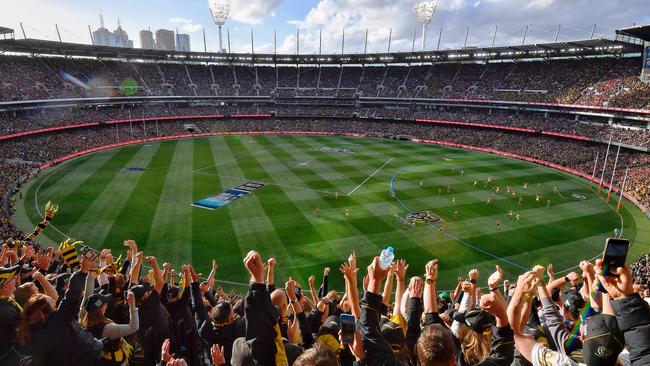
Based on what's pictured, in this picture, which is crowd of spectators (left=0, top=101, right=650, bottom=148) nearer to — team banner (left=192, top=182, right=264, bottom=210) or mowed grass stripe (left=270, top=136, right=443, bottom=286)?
team banner (left=192, top=182, right=264, bottom=210)

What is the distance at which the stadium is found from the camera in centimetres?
480

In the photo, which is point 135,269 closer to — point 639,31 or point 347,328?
point 347,328

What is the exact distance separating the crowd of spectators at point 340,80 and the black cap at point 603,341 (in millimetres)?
63852

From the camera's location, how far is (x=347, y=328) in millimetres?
4012

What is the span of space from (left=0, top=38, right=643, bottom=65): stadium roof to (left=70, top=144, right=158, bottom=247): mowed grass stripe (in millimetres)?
44328

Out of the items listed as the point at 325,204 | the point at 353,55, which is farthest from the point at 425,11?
the point at 325,204

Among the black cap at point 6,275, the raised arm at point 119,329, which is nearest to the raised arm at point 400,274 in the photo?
the raised arm at point 119,329

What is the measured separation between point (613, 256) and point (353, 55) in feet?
320

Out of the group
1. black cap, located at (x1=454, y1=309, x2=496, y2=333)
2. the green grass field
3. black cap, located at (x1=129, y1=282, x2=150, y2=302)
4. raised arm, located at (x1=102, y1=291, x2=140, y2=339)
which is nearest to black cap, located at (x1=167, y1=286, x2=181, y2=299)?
black cap, located at (x1=129, y1=282, x2=150, y2=302)

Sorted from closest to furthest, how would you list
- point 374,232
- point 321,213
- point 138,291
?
point 138,291 < point 374,232 < point 321,213

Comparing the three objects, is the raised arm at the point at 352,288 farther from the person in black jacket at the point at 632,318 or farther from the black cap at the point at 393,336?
the person in black jacket at the point at 632,318

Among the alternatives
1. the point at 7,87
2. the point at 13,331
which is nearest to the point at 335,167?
the point at 13,331

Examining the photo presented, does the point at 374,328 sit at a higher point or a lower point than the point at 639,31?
lower

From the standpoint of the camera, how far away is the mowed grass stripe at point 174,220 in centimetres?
2514
